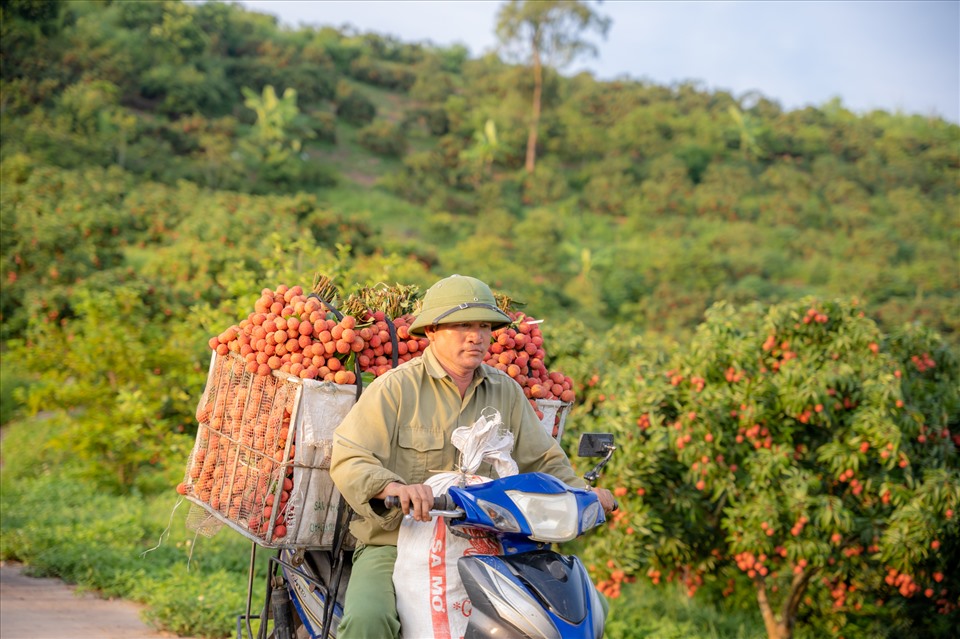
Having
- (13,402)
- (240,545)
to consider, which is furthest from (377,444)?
(13,402)

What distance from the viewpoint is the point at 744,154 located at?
1898 inches

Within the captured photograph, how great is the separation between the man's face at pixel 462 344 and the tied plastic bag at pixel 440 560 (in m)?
0.30

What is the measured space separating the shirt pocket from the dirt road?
11.1 ft

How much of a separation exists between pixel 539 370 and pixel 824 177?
1766 inches

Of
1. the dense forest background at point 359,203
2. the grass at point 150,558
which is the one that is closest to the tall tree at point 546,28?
the dense forest background at point 359,203

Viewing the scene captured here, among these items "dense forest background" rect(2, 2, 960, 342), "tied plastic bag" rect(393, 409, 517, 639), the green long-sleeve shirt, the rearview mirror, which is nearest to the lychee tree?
the rearview mirror

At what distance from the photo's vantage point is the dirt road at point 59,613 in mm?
5883

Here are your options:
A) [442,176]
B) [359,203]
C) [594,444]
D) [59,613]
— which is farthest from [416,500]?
[442,176]

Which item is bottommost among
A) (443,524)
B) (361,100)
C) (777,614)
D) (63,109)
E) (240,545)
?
(777,614)

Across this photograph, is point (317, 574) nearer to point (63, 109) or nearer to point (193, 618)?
point (193, 618)

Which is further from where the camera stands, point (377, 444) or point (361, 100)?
point (361, 100)

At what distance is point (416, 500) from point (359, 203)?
3493 cm

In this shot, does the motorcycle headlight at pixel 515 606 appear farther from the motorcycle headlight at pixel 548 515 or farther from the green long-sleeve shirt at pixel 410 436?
the green long-sleeve shirt at pixel 410 436

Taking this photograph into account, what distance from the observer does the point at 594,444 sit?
3.71 metres
